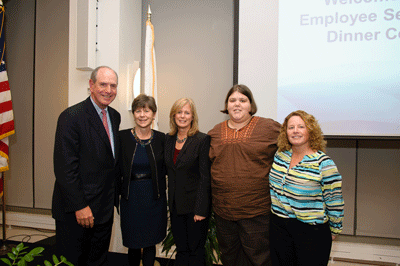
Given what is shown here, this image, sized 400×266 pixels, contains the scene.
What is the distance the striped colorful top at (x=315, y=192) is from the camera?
4.66 feet

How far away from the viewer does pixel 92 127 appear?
5.45 ft

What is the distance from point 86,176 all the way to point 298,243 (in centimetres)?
138

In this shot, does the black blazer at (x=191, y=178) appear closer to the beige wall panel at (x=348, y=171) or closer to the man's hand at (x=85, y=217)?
the man's hand at (x=85, y=217)

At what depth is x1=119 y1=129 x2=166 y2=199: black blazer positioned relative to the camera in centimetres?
184

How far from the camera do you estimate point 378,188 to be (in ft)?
8.96

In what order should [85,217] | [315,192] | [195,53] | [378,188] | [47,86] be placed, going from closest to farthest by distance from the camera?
[315,192], [85,217], [378,188], [195,53], [47,86]

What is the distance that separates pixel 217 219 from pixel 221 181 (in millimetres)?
304

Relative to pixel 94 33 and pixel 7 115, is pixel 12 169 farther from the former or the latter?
pixel 94 33

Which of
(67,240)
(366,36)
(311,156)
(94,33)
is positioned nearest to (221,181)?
(311,156)

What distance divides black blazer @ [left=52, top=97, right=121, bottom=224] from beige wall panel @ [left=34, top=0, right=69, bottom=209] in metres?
2.27

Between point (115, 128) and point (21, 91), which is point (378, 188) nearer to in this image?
point (115, 128)

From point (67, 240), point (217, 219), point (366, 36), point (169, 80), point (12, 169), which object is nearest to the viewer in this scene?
point (67, 240)

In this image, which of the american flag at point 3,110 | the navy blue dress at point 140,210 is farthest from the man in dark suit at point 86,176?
the american flag at point 3,110

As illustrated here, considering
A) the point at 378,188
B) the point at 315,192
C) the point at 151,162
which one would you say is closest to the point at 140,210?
the point at 151,162
